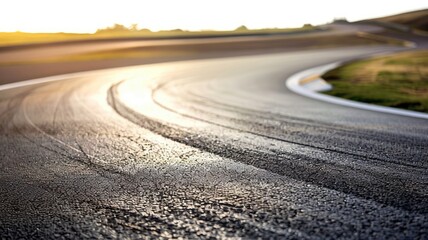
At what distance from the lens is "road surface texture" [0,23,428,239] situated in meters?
2.27

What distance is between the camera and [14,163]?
383 cm

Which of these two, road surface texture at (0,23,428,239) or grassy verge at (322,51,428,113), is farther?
grassy verge at (322,51,428,113)

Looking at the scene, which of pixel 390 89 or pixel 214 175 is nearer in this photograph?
pixel 214 175

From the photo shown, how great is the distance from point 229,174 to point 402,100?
5.75m

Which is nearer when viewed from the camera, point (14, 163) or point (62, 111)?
point (14, 163)

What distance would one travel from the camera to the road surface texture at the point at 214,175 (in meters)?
2.27

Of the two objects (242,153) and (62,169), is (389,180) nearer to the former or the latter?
(242,153)

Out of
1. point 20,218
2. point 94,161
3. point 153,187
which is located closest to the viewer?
point 20,218

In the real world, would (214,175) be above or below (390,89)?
above

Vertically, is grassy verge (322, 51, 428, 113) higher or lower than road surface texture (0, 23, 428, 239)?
lower

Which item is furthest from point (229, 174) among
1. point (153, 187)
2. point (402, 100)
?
point (402, 100)

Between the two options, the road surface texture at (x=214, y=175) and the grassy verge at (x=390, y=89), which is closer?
the road surface texture at (x=214, y=175)

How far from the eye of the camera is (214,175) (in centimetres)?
323

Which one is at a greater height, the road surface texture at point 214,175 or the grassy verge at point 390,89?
the road surface texture at point 214,175
